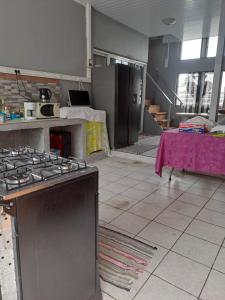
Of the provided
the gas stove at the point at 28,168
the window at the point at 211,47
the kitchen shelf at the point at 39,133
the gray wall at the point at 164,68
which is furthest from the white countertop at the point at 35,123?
the window at the point at 211,47

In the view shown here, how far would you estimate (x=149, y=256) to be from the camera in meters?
1.72

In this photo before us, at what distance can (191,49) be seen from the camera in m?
7.51

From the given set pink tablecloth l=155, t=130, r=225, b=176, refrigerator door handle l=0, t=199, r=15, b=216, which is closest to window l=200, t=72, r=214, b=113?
pink tablecloth l=155, t=130, r=225, b=176

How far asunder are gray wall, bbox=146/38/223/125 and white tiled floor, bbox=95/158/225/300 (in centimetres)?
492

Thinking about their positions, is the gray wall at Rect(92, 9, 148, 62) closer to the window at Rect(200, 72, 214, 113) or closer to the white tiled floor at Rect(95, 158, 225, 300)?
the window at Rect(200, 72, 214, 113)

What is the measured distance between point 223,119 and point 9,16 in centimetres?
381

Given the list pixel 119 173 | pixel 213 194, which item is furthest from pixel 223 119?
pixel 119 173

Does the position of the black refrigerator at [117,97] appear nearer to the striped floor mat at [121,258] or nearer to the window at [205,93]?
the striped floor mat at [121,258]

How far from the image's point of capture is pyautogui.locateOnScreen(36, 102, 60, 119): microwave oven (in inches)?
129

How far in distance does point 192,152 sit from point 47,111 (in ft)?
7.23

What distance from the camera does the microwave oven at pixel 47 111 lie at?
3.28 m

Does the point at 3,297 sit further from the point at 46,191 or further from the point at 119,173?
the point at 119,173

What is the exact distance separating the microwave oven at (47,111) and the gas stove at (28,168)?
1.96m

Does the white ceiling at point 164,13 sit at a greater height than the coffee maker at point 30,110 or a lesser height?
greater
